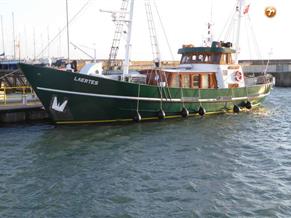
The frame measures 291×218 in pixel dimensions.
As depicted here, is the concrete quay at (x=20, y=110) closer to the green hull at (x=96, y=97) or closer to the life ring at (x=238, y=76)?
the green hull at (x=96, y=97)

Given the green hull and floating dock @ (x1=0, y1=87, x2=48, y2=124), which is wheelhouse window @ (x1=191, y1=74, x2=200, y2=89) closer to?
the green hull

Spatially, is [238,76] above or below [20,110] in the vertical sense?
above

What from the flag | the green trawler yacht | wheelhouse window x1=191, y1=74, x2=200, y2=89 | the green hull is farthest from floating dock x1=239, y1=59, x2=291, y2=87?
the green hull

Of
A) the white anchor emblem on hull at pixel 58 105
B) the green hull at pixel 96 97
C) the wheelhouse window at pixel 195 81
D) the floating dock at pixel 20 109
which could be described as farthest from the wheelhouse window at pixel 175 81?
the floating dock at pixel 20 109

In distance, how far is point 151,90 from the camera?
20.2 meters

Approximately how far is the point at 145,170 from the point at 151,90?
8.03 meters

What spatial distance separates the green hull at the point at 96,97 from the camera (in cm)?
1884

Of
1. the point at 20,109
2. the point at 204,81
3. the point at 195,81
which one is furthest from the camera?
the point at 204,81

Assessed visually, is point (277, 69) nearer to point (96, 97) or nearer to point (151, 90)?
point (151, 90)

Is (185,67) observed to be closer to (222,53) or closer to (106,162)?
(222,53)

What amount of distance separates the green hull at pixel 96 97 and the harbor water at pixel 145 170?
657 mm

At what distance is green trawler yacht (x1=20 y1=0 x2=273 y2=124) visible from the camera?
18.9 m

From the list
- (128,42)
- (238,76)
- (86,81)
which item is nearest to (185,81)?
(128,42)

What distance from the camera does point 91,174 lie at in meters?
12.4
